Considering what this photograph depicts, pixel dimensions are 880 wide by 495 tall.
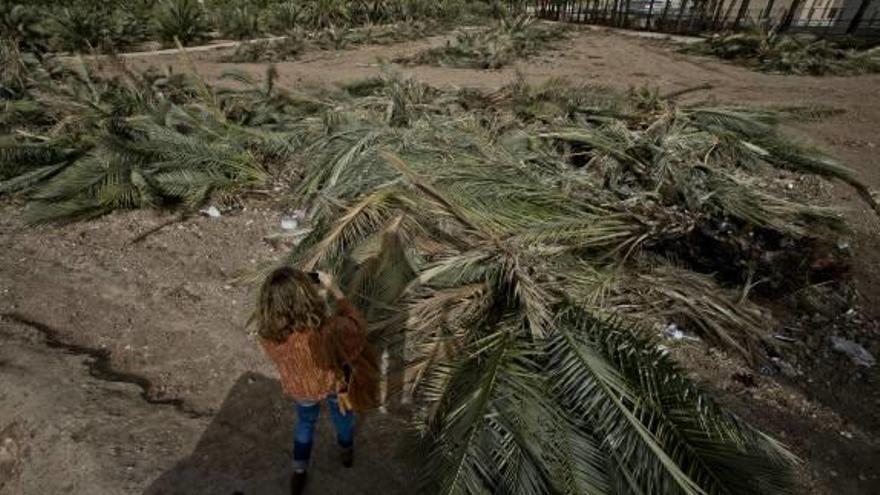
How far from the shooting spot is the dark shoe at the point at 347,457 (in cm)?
304

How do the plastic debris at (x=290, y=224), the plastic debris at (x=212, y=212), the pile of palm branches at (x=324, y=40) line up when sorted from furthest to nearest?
the pile of palm branches at (x=324, y=40) → the plastic debris at (x=212, y=212) → the plastic debris at (x=290, y=224)

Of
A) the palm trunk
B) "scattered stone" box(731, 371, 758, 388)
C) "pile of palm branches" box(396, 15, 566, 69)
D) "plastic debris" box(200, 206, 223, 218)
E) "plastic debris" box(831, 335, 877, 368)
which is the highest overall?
"plastic debris" box(200, 206, 223, 218)

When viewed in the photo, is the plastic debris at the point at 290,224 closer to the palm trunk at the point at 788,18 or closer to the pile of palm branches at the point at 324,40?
the pile of palm branches at the point at 324,40

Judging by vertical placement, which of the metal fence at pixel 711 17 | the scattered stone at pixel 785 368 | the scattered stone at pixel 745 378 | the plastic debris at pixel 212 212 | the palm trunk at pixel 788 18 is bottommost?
the metal fence at pixel 711 17

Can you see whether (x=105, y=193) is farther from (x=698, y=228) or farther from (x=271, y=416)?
(x=698, y=228)

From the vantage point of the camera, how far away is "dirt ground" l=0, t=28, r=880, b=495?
3.01 metres

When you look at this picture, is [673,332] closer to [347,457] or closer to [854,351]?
[854,351]

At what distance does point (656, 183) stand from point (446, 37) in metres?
15.1

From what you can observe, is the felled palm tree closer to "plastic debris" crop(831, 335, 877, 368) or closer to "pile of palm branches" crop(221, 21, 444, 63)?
"plastic debris" crop(831, 335, 877, 368)

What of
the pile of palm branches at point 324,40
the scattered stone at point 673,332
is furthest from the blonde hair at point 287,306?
the pile of palm branches at point 324,40

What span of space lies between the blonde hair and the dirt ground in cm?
109

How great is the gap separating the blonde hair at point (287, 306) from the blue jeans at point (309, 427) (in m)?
0.47

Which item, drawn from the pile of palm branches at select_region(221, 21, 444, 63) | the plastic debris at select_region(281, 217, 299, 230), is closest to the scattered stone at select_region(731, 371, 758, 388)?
the plastic debris at select_region(281, 217, 299, 230)

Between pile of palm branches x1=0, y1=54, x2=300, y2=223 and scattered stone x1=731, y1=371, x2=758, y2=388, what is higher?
pile of palm branches x1=0, y1=54, x2=300, y2=223
